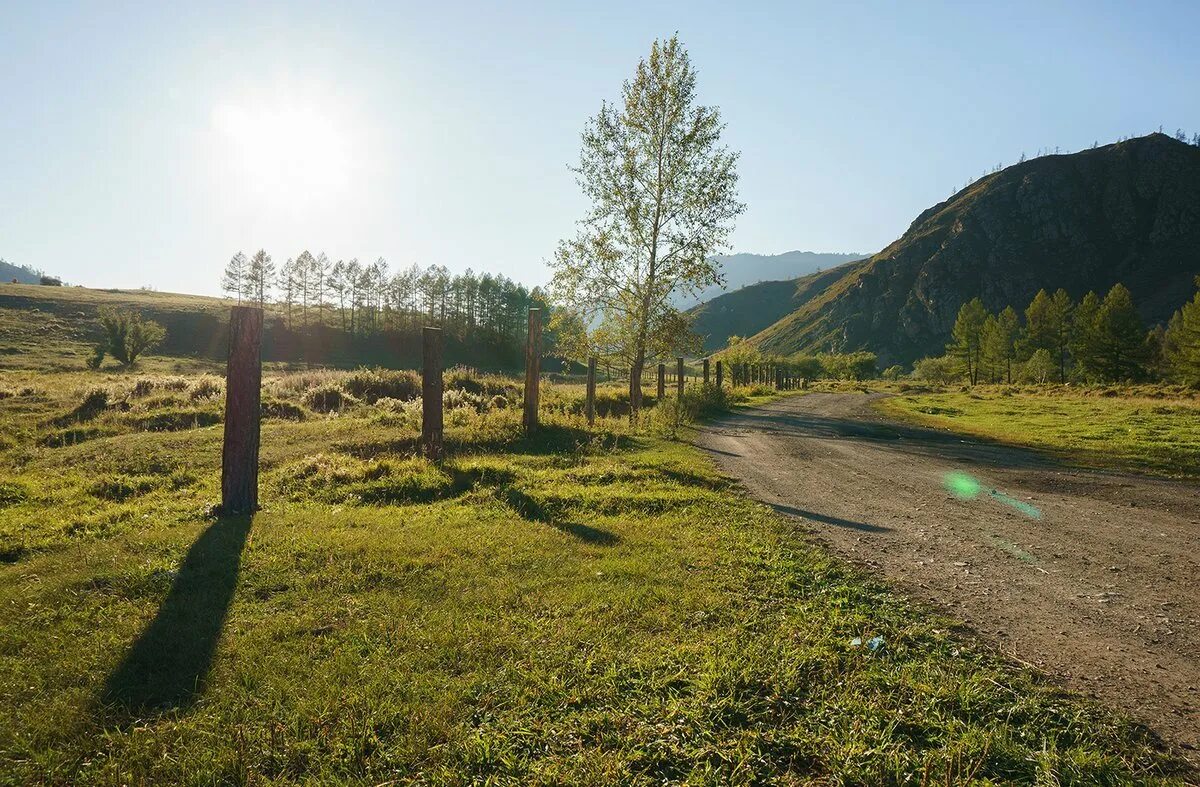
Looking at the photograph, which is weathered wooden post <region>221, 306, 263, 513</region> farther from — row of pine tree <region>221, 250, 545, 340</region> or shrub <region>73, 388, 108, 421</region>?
row of pine tree <region>221, 250, 545, 340</region>

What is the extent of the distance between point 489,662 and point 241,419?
6354mm

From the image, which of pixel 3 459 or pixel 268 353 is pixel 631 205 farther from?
pixel 268 353

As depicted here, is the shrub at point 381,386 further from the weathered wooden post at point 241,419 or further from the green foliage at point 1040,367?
the green foliage at point 1040,367

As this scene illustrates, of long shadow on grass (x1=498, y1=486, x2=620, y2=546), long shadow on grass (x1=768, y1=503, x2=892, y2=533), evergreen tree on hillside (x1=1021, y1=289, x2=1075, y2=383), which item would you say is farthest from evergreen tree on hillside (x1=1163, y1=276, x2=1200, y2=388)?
long shadow on grass (x1=498, y1=486, x2=620, y2=546)

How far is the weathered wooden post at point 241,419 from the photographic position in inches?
332

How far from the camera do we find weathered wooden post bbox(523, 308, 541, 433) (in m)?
15.6

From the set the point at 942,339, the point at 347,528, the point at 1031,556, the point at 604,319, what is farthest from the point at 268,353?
the point at 942,339

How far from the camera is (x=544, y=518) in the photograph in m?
8.53

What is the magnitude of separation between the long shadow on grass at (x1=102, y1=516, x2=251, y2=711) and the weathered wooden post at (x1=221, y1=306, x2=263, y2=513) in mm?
1917

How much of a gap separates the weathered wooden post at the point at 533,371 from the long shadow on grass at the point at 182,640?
9668 mm

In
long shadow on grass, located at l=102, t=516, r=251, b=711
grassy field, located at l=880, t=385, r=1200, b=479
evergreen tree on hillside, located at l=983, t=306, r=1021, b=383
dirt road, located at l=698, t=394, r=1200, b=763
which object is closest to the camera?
long shadow on grass, located at l=102, t=516, r=251, b=711

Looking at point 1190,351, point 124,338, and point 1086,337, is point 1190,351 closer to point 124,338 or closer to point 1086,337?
point 1086,337

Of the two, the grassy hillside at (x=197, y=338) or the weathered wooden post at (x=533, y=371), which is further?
the grassy hillside at (x=197, y=338)

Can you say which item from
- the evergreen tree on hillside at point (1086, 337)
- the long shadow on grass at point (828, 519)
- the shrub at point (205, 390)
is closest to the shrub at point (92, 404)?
the shrub at point (205, 390)
